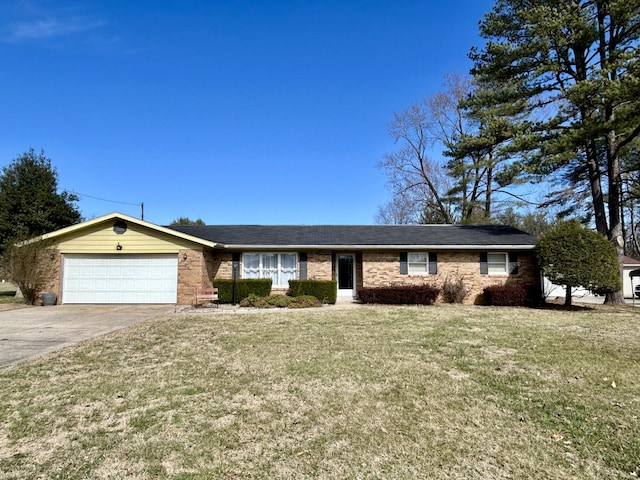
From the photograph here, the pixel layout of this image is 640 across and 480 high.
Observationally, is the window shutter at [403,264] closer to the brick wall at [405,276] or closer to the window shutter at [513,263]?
the brick wall at [405,276]

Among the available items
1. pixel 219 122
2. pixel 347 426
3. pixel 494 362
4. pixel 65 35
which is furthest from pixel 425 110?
pixel 347 426

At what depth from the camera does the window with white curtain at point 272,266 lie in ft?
53.9

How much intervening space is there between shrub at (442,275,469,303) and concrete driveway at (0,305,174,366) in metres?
11.7

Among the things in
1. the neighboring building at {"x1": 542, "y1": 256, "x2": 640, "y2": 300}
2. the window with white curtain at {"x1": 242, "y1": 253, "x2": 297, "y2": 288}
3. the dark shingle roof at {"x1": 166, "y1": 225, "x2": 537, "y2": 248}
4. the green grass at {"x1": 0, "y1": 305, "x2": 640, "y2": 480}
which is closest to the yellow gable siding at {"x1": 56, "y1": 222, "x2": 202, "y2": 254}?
the dark shingle roof at {"x1": 166, "y1": 225, "x2": 537, "y2": 248}

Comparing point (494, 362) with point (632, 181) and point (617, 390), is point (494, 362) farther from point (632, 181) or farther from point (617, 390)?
point (632, 181)

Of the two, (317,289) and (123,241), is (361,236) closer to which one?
(317,289)

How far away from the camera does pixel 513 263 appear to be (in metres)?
16.0

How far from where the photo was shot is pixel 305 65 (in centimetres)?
1523

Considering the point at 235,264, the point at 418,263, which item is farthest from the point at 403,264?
the point at 235,264

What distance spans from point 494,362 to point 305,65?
45.6 ft

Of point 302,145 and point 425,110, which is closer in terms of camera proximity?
point 302,145

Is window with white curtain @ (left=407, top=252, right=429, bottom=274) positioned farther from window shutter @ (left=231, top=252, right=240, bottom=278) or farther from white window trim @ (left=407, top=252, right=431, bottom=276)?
window shutter @ (left=231, top=252, right=240, bottom=278)

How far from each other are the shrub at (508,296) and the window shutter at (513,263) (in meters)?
1.22

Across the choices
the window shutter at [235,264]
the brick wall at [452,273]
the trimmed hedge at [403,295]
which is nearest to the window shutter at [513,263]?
the brick wall at [452,273]
